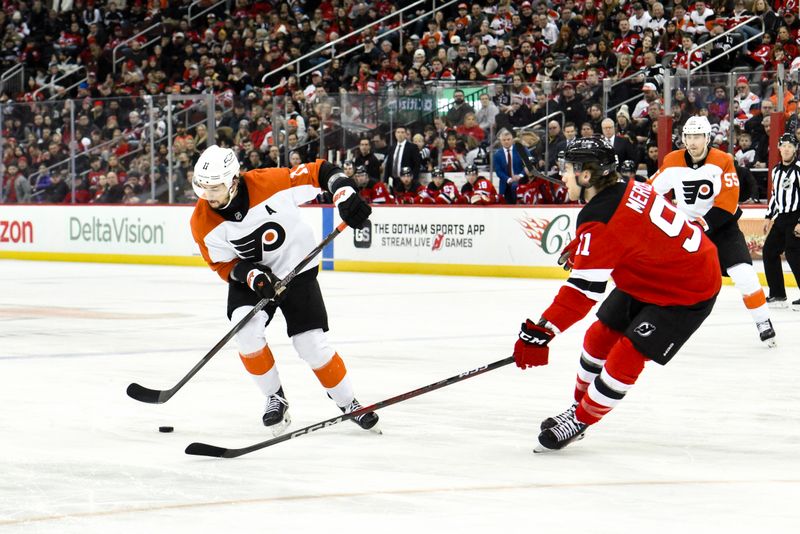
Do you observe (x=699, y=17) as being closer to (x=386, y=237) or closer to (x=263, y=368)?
(x=386, y=237)

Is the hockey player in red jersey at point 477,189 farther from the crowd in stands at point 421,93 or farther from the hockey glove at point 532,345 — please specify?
the hockey glove at point 532,345

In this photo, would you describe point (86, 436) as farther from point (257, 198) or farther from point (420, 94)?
point (420, 94)

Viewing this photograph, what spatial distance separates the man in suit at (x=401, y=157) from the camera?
49.3ft

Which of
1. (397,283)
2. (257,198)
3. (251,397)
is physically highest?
(257,198)

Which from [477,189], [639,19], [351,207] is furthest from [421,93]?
[351,207]

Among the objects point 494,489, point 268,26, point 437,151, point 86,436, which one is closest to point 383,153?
point 437,151

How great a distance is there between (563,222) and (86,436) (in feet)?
31.0

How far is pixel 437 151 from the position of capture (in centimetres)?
1499

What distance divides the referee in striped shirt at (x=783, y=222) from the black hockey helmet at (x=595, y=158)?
6293 millimetres

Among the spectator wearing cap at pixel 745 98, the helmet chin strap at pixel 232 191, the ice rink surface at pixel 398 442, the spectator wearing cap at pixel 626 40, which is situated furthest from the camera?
the spectator wearing cap at pixel 626 40

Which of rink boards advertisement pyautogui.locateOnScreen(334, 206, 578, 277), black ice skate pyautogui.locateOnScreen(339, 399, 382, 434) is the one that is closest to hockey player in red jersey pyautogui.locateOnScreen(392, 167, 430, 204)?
rink boards advertisement pyautogui.locateOnScreen(334, 206, 578, 277)

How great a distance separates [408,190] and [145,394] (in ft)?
32.3

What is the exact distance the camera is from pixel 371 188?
1543 cm

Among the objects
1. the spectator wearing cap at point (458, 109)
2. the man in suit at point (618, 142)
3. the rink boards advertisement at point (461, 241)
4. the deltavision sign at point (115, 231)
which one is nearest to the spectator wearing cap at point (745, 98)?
the man in suit at point (618, 142)
